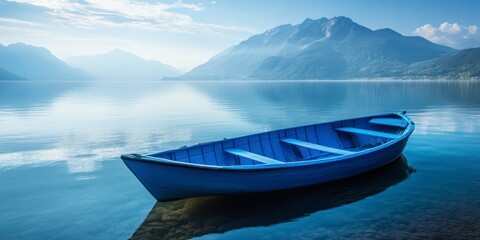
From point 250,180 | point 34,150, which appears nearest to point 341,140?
point 250,180

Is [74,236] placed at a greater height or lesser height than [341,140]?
lesser

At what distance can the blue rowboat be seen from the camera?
32.7 feet

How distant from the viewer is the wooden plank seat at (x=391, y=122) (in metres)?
18.6

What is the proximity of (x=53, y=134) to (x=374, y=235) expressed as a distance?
25457mm

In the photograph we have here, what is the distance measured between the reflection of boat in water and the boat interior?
1.36 metres

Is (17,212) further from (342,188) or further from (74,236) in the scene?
(342,188)

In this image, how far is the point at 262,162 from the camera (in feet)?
39.4

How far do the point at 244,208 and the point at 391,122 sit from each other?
1206cm

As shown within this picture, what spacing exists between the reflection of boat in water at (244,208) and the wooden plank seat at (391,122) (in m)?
5.72

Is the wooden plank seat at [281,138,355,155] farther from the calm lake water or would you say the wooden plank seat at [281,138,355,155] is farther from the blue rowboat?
the calm lake water

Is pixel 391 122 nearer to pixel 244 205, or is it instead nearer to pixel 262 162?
pixel 262 162

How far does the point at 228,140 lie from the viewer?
1360 cm

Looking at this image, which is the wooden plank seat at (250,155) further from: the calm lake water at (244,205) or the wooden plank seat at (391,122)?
the wooden plank seat at (391,122)

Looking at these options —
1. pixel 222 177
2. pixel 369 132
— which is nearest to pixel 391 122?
pixel 369 132
